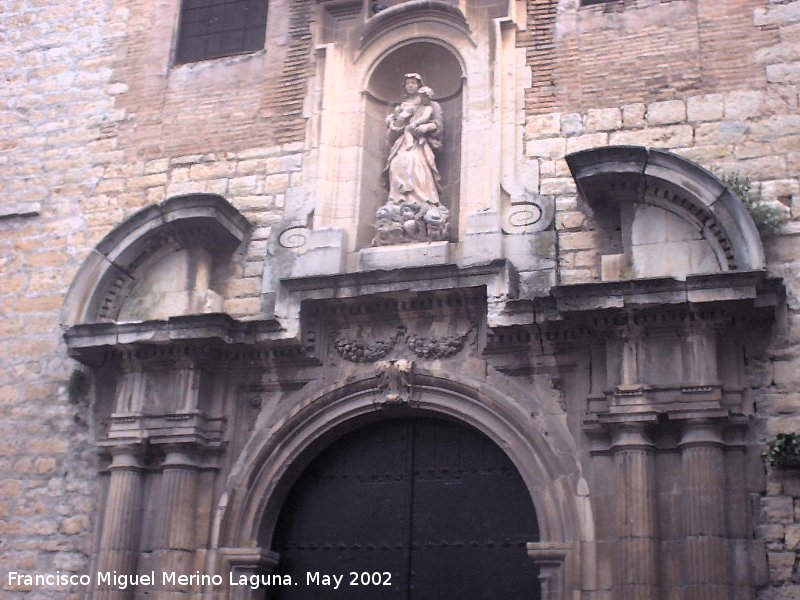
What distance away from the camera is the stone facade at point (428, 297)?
23.9ft

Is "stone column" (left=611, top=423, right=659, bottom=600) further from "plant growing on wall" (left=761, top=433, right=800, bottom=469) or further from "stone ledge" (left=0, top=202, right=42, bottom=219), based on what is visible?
"stone ledge" (left=0, top=202, right=42, bottom=219)

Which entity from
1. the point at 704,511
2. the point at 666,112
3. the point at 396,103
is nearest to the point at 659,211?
the point at 666,112

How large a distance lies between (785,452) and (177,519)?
413cm

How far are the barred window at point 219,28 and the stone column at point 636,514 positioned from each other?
4747 millimetres

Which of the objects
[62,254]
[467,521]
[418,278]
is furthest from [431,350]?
[62,254]

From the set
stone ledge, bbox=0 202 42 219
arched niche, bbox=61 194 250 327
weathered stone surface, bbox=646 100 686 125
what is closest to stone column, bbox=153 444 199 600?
arched niche, bbox=61 194 250 327

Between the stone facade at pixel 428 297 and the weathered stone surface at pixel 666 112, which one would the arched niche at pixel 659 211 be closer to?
the stone facade at pixel 428 297

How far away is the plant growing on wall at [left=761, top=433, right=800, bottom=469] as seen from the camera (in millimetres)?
6953

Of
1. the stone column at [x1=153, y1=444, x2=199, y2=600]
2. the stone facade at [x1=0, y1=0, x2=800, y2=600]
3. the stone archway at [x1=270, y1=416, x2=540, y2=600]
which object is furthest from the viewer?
the stone column at [x1=153, y1=444, x2=199, y2=600]

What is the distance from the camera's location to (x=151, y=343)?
27.9 ft

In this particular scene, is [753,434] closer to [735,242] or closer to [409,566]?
[735,242]

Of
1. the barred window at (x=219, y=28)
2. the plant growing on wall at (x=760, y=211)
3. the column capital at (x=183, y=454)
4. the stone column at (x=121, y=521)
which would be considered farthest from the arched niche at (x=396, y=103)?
the stone column at (x=121, y=521)

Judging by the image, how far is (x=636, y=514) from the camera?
7.12 meters

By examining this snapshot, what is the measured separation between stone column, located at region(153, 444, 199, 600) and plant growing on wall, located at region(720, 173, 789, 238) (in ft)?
13.9
